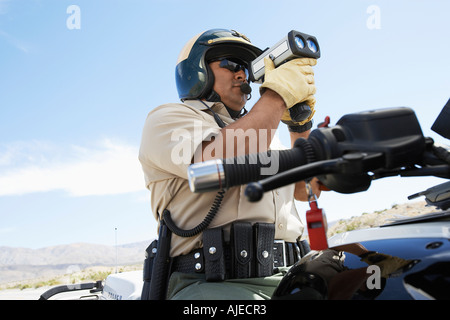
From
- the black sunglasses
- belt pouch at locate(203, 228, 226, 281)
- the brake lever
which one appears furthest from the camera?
the black sunglasses

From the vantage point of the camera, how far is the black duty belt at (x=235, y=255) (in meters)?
1.91

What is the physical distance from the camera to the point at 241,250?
1.96 m

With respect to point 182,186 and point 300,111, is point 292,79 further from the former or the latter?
point 182,186

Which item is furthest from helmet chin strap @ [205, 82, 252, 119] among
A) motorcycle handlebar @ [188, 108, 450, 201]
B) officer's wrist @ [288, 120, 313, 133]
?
motorcycle handlebar @ [188, 108, 450, 201]

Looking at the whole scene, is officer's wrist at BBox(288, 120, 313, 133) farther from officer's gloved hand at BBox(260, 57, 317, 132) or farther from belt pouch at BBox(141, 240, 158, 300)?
belt pouch at BBox(141, 240, 158, 300)


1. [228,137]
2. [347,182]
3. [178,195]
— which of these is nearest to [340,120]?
[347,182]

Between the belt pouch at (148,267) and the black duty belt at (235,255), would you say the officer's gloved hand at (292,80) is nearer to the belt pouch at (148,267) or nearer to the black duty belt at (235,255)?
the black duty belt at (235,255)

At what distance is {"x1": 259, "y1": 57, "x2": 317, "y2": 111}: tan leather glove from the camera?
1.99 meters

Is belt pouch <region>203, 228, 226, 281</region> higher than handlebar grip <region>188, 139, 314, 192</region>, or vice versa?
handlebar grip <region>188, 139, 314, 192</region>

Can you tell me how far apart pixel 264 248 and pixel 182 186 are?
1.87 feet

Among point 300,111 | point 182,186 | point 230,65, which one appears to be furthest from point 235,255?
point 230,65

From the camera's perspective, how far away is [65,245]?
12631 cm
